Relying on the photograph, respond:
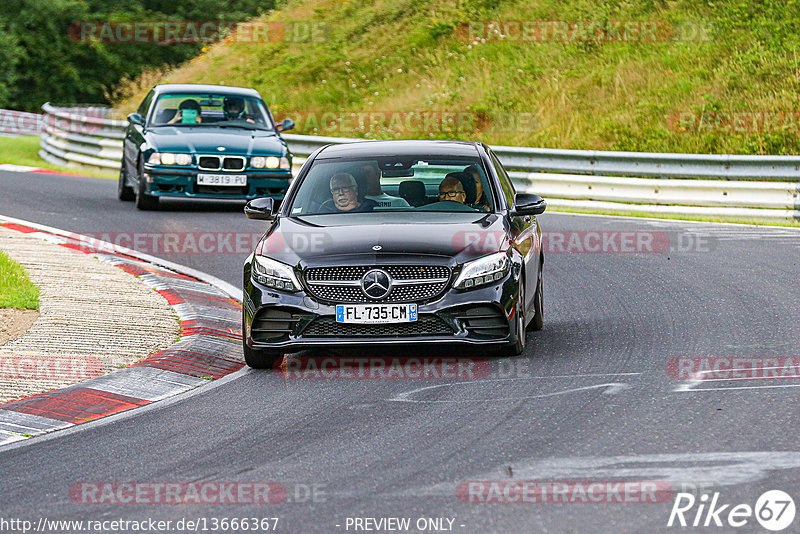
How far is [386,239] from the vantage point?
356 inches

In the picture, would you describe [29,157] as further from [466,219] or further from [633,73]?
[466,219]

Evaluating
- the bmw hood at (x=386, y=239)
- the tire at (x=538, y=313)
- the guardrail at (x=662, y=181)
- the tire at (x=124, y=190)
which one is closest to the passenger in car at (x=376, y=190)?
the bmw hood at (x=386, y=239)

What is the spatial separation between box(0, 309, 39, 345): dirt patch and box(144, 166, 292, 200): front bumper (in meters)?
7.56

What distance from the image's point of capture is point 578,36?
103ft

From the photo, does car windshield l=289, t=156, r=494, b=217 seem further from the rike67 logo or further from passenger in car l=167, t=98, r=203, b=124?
passenger in car l=167, t=98, r=203, b=124

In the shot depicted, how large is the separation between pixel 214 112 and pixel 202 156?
1.51 metres

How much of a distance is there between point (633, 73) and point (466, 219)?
1948cm

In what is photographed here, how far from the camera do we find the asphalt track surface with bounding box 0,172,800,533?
5652 mm

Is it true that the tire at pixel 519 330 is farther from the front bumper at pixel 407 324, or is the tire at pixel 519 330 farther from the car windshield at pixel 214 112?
the car windshield at pixel 214 112

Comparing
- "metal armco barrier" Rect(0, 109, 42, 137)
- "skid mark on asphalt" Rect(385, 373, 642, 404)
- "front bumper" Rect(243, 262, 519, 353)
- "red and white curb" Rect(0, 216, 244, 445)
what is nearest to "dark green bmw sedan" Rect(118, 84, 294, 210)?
"red and white curb" Rect(0, 216, 244, 445)

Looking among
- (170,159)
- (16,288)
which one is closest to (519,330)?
(16,288)

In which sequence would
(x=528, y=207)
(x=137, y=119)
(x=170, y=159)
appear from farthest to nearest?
1. (x=137, y=119)
2. (x=170, y=159)
3. (x=528, y=207)

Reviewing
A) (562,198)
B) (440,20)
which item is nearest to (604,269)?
(562,198)

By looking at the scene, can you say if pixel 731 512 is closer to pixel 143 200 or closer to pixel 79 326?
pixel 79 326
